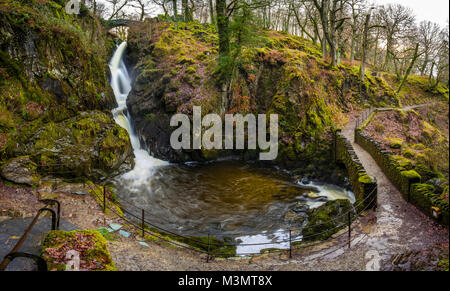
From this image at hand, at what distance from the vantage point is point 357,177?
35.7ft

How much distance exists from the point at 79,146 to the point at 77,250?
30.9ft

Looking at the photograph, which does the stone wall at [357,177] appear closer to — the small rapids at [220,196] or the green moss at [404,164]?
the green moss at [404,164]

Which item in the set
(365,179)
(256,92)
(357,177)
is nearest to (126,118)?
(256,92)

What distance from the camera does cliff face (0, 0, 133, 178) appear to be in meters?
11.4

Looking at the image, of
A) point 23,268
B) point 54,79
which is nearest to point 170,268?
point 23,268

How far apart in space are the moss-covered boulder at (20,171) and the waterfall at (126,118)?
494 centimetres

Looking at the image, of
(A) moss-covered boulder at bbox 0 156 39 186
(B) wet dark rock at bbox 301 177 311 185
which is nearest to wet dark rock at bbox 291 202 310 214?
(B) wet dark rock at bbox 301 177 311 185

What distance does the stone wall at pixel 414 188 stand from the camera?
22.7 feet

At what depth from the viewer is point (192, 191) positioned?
1415 cm

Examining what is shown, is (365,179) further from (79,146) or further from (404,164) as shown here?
(79,146)

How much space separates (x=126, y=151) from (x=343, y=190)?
42.7 feet

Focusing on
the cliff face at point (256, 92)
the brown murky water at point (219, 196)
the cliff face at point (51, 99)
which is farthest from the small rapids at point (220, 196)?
the cliff face at point (51, 99)

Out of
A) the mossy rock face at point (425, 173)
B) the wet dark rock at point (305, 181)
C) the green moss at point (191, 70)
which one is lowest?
the wet dark rock at point (305, 181)

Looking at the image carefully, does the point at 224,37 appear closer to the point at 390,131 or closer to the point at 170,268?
the point at 390,131
